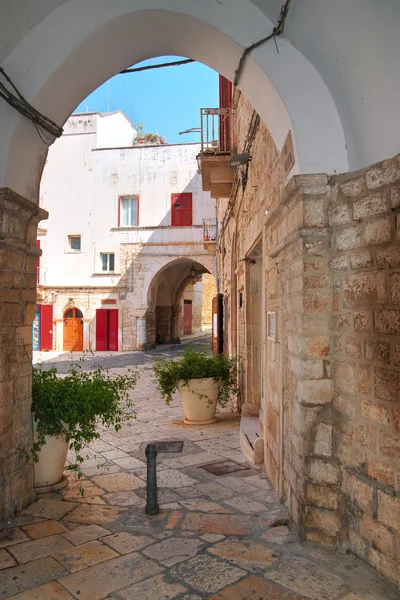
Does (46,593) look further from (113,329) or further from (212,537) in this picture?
(113,329)

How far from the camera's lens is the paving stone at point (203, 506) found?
12.8 feet

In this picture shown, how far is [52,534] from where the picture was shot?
135 inches

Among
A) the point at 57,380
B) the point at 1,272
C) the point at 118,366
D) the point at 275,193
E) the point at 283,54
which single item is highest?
the point at 283,54

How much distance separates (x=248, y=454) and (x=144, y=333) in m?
16.4

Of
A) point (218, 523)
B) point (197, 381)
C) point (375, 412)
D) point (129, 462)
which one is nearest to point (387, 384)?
point (375, 412)

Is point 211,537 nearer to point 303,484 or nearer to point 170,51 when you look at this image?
point 303,484

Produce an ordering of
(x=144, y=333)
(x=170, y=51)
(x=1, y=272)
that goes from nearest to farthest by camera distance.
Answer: (x=1, y=272) < (x=170, y=51) < (x=144, y=333)

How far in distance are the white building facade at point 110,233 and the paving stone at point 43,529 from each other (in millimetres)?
17842

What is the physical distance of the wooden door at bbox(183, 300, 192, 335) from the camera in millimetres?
32562

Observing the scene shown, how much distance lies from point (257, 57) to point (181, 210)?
1816 centimetres

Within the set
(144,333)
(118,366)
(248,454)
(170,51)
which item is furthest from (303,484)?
(144,333)

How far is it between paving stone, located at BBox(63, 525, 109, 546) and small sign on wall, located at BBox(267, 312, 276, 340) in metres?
2.21

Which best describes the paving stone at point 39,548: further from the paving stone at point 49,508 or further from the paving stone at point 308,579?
the paving stone at point 308,579

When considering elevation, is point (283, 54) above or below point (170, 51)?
below
